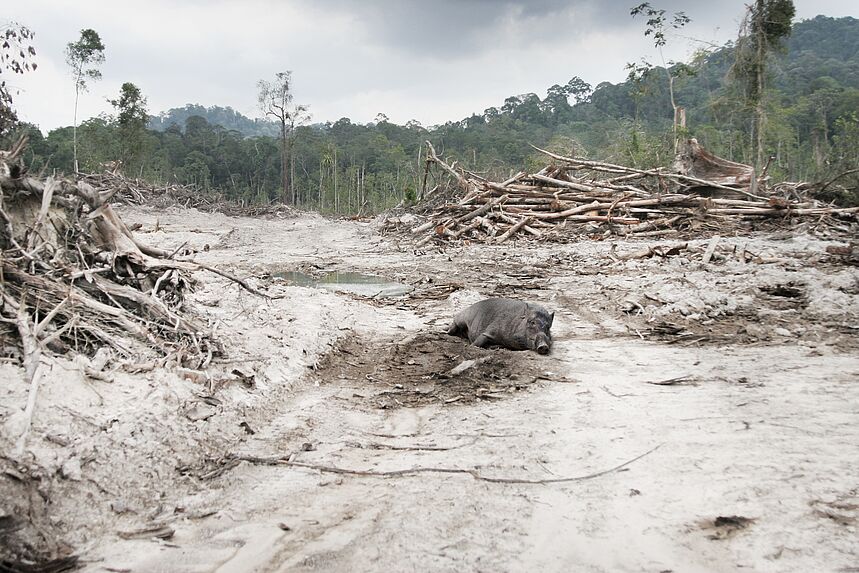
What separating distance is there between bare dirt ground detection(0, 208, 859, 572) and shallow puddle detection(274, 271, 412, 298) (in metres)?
3.27

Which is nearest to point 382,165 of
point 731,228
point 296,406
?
point 731,228

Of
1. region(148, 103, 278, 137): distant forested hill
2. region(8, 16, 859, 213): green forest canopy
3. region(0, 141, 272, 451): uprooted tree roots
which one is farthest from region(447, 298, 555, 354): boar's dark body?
region(148, 103, 278, 137): distant forested hill

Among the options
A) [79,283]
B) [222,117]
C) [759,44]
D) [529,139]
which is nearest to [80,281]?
[79,283]

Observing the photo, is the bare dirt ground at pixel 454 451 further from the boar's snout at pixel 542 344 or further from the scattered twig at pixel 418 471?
the boar's snout at pixel 542 344

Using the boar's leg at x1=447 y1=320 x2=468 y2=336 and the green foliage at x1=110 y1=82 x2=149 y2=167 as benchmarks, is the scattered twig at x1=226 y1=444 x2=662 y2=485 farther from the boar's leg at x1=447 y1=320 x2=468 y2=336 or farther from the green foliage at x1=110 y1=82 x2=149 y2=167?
the green foliage at x1=110 y1=82 x2=149 y2=167

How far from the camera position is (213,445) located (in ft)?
11.9

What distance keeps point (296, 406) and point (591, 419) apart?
7.17 feet

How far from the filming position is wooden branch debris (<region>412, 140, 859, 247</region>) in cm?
1380

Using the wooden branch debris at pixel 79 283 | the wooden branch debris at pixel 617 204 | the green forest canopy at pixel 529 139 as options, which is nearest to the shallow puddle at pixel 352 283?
the wooden branch debris at pixel 617 204

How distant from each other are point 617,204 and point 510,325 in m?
9.64

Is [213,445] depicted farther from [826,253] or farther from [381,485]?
[826,253]

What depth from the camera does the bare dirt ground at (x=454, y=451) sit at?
2535 mm

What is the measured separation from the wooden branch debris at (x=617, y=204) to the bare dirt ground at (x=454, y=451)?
24.1 ft

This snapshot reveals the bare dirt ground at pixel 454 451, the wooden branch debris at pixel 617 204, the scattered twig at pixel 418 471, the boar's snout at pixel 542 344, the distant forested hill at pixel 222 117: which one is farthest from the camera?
the distant forested hill at pixel 222 117
